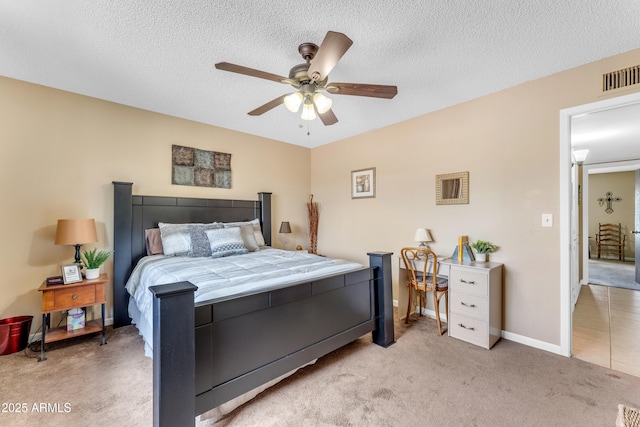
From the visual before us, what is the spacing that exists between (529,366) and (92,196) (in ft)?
14.9

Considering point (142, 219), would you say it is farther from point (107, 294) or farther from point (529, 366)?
point (529, 366)

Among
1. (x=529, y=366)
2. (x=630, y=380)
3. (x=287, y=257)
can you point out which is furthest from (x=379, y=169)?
(x=630, y=380)

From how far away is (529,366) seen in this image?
7.27 ft

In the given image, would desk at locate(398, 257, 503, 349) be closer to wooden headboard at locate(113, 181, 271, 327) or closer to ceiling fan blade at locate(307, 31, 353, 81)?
ceiling fan blade at locate(307, 31, 353, 81)

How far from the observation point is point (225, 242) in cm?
313

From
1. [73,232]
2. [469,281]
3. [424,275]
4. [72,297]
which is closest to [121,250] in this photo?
[73,232]

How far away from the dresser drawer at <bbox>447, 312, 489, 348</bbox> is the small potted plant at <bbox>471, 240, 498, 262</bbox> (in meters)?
0.63

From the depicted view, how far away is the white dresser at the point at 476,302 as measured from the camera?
2.51 metres

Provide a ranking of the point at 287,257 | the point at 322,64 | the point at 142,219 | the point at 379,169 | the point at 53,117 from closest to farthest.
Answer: the point at 322,64
the point at 53,117
the point at 287,257
the point at 142,219
the point at 379,169

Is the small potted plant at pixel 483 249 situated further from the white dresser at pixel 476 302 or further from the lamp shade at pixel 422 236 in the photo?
the lamp shade at pixel 422 236

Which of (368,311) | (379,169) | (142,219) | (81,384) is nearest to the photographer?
(81,384)

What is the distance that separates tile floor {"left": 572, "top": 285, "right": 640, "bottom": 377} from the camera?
7.56 ft

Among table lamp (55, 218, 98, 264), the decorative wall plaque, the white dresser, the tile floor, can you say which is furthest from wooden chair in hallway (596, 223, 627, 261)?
table lamp (55, 218, 98, 264)

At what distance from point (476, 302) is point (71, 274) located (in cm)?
380
